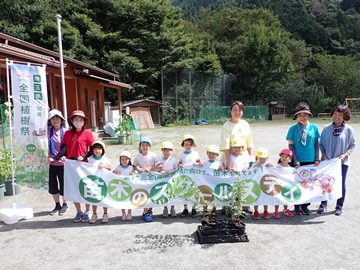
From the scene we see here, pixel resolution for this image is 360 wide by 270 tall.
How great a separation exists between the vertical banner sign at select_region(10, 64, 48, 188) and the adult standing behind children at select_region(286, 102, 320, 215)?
3929 millimetres

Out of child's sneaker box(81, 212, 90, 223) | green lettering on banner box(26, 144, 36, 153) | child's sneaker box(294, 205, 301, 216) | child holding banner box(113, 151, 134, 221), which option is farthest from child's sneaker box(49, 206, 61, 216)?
child's sneaker box(294, 205, 301, 216)

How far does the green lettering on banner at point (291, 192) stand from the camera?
549 centimetres

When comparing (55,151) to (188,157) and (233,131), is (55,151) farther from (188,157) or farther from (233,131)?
(233,131)

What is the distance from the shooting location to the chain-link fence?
34.0 metres

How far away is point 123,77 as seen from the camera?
107 feet

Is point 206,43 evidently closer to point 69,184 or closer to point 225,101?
point 225,101

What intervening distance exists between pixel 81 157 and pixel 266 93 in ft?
130

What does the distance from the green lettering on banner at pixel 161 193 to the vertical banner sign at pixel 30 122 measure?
72.4 inches


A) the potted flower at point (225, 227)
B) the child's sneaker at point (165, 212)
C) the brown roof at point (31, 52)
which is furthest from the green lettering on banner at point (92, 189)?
the brown roof at point (31, 52)

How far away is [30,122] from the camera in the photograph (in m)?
5.69

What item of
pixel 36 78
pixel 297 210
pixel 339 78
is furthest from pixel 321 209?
pixel 339 78

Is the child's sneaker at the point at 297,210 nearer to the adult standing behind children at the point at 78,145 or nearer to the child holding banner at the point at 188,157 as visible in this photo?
the child holding banner at the point at 188,157

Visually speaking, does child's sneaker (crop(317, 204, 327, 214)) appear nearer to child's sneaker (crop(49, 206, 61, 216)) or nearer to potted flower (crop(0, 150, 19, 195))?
child's sneaker (crop(49, 206, 61, 216))

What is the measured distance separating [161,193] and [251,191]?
1359 mm
